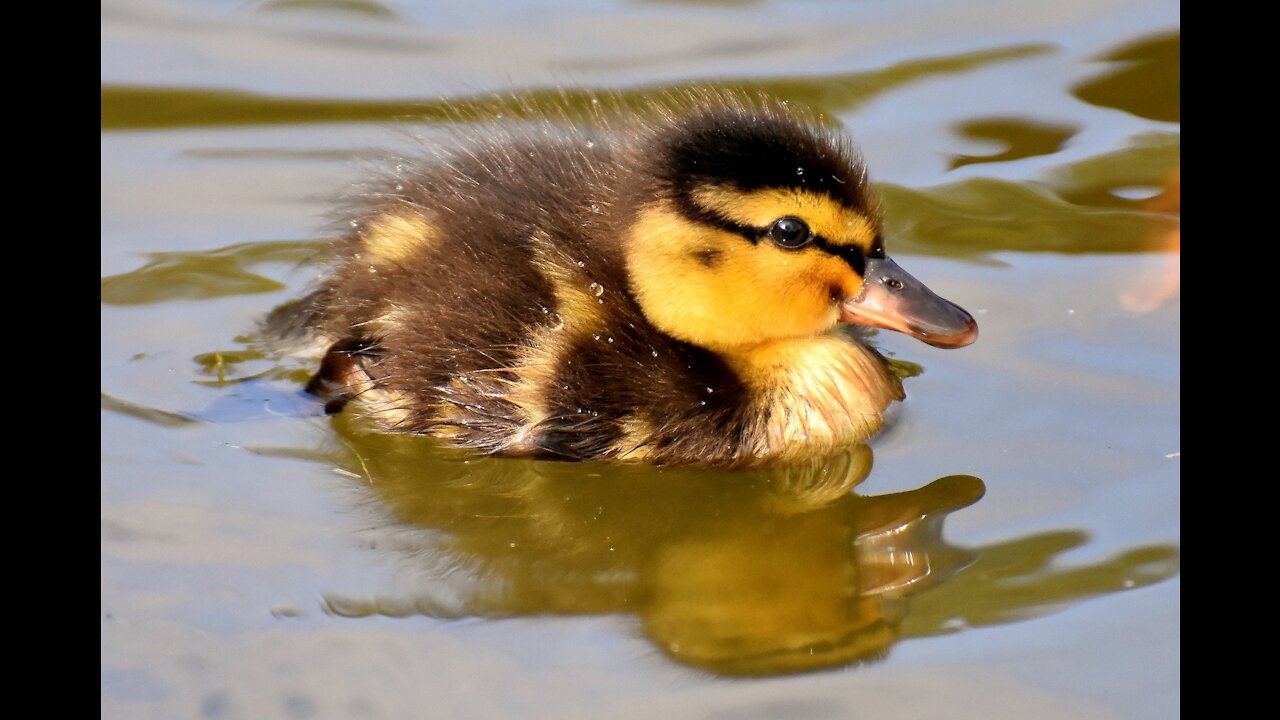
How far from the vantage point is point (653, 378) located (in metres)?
3.21

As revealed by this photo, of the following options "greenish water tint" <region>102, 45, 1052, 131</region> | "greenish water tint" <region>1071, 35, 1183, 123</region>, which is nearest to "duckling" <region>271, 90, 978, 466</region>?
"greenish water tint" <region>102, 45, 1052, 131</region>

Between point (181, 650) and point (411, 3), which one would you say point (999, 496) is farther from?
point (411, 3)

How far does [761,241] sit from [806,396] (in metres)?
0.32

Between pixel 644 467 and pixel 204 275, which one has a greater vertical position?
pixel 204 275

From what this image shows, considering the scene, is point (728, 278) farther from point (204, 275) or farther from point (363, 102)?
point (363, 102)

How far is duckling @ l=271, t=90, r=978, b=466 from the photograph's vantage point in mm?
3170

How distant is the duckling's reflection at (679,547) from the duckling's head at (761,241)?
0.90ft

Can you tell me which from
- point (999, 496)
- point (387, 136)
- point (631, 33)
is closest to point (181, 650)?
point (999, 496)

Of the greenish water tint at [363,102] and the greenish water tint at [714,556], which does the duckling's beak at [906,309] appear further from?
the greenish water tint at [363,102]

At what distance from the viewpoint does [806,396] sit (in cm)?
331

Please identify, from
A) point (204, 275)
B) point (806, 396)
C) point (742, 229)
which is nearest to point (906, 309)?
point (806, 396)

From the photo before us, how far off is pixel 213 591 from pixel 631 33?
2686 millimetres

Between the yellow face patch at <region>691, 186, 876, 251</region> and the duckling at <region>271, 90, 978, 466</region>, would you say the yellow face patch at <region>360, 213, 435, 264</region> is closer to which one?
the duckling at <region>271, 90, 978, 466</region>

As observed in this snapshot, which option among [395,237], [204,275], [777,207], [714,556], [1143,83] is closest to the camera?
[714,556]
